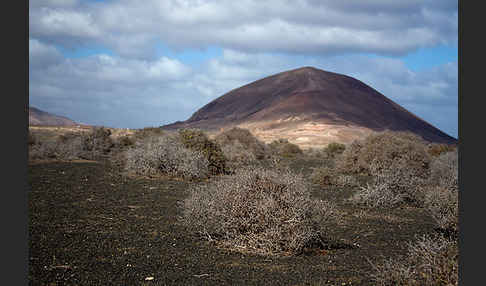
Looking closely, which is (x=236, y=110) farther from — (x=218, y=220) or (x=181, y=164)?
(x=218, y=220)

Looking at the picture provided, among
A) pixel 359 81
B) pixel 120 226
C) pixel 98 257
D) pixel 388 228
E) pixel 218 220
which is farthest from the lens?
pixel 359 81

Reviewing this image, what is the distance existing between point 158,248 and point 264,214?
2013 mm

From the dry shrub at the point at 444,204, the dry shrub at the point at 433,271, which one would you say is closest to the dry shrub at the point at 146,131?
the dry shrub at the point at 444,204

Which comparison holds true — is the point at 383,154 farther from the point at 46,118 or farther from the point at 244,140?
the point at 46,118

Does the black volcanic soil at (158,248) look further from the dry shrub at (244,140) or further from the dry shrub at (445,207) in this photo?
the dry shrub at (244,140)

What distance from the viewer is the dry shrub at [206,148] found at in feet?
71.9

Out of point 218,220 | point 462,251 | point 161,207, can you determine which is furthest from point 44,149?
point 462,251

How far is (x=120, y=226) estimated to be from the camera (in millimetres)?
10008

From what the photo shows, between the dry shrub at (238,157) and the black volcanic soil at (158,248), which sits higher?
the dry shrub at (238,157)

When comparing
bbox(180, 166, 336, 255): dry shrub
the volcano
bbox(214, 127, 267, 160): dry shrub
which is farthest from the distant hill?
bbox(180, 166, 336, 255): dry shrub

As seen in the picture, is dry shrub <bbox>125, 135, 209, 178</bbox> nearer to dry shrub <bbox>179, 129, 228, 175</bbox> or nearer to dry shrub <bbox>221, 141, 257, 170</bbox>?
dry shrub <bbox>179, 129, 228, 175</bbox>

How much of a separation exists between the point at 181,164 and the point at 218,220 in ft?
37.6

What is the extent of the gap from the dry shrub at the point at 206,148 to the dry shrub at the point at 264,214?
42.4 feet

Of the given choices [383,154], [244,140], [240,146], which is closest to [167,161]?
[240,146]
